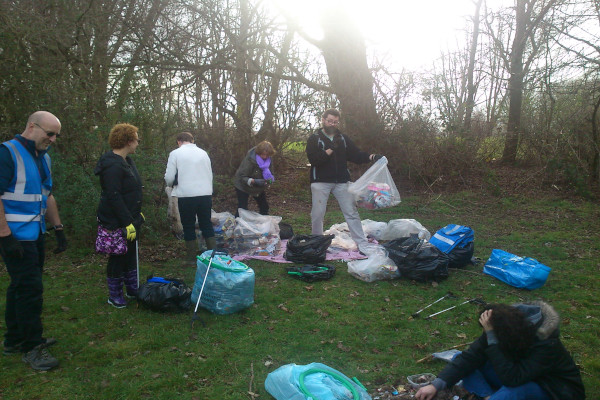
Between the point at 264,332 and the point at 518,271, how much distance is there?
3109 millimetres

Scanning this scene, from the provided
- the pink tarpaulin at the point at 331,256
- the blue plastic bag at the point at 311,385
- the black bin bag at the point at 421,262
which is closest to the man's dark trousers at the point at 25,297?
the blue plastic bag at the point at 311,385

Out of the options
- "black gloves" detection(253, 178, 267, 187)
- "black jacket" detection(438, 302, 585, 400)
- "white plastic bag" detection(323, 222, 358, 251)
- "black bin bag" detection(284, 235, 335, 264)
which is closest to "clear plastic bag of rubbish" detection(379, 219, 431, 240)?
"white plastic bag" detection(323, 222, 358, 251)

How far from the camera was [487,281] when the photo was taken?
5332 millimetres

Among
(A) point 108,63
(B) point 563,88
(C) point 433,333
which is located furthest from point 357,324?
(B) point 563,88

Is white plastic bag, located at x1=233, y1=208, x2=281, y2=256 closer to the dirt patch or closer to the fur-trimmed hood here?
the dirt patch

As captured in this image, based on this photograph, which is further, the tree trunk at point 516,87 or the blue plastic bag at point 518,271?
the tree trunk at point 516,87

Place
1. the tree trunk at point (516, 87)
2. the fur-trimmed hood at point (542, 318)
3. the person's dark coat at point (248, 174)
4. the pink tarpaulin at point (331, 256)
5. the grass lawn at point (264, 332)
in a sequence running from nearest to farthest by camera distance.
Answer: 1. the fur-trimmed hood at point (542, 318)
2. the grass lawn at point (264, 332)
3. the pink tarpaulin at point (331, 256)
4. the person's dark coat at point (248, 174)
5. the tree trunk at point (516, 87)

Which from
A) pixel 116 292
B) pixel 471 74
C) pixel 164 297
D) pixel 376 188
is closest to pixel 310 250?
pixel 376 188

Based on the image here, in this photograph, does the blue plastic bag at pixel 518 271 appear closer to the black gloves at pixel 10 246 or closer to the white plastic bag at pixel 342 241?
the white plastic bag at pixel 342 241

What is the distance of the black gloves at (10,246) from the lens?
308 cm

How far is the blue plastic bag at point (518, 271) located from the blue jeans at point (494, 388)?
8.47 feet

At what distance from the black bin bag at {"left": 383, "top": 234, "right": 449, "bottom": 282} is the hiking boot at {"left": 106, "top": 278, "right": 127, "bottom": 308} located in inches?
123

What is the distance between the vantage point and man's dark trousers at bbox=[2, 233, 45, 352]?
324cm

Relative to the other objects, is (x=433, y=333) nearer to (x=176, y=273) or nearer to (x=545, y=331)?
(x=545, y=331)
